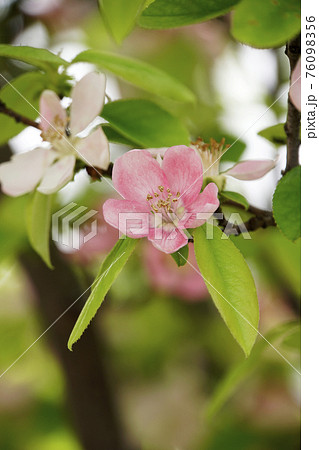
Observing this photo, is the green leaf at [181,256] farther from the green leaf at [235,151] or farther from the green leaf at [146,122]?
the green leaf at [235,151]

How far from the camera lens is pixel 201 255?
1.18 feet

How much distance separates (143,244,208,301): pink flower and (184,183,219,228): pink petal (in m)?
0.55

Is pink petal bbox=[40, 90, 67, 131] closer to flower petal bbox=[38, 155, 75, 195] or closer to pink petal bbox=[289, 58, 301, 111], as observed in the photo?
flower petal bbox=[38, 155, 75, 195]

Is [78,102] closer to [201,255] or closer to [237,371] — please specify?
[201,255]

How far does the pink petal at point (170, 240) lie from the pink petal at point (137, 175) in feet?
0.12

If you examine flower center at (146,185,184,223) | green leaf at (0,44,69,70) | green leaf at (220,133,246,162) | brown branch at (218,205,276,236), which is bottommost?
green leaf at (220,133,246,162)

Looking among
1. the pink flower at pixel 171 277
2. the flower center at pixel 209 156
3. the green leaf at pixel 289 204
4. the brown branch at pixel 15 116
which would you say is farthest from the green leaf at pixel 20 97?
the pink flower at pixel 171 277

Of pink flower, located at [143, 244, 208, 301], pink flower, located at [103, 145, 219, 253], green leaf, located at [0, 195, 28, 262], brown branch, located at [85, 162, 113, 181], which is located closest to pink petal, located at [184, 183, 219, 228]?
pink flower, located at [103, 145, 219, 253]

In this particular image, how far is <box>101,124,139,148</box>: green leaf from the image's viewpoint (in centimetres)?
48

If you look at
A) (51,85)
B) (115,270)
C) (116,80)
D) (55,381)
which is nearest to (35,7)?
(116,80)

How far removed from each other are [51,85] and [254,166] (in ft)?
0.70

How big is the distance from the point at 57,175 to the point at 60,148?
2.4 inches

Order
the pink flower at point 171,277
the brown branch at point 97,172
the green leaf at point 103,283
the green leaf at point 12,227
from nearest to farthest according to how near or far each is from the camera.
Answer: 1. the green leaf at point 103,283
2. the brown branch at point 97,172
3. the green leaf at point 12,227
4. the pink flower at point 171,277

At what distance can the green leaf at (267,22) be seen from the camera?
0.39 m
